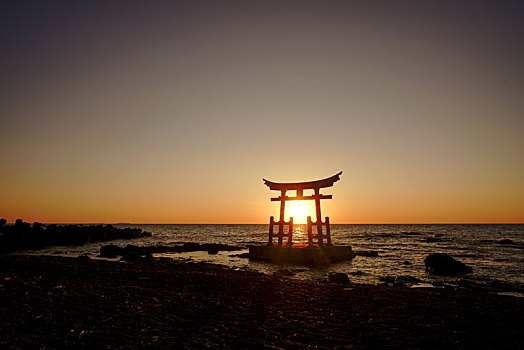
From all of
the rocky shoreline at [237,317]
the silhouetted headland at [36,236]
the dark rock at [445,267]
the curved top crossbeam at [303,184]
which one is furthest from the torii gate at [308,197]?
the silhouetted headland at [36,236]

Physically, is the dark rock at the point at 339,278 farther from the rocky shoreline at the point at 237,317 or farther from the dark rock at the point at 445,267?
the dark rock at the point at 445,267

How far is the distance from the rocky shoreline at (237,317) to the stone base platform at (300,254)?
11.0 metres

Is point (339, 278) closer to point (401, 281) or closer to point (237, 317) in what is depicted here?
point (401, 281)

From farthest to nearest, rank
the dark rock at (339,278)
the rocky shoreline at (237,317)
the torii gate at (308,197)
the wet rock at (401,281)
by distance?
the torii gate at (308,197)
the wet rock at (401,281)
the dark rock at (339,278)
the rocky shoreline at (237,317)

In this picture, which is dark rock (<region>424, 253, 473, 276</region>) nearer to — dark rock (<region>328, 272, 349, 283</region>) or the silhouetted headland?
dark rock (<region>328, 272, 349, 283</region>)

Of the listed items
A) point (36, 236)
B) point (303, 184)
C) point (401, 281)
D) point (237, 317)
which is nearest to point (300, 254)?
point (303, 184)

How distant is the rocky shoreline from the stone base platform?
11.0 meters

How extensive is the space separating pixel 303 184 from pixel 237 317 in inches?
655

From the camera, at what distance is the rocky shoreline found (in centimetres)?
505

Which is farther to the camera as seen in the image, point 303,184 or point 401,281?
point 303,184

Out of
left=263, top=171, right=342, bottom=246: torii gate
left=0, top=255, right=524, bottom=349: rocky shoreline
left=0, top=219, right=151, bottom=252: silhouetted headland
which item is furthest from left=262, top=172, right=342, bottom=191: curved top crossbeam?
left=0, top=219, right=151, bottom=252: silhouetted headland

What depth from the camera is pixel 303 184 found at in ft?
74.0

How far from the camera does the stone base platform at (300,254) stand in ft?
68.4

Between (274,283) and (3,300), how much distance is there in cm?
778
